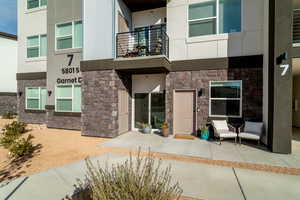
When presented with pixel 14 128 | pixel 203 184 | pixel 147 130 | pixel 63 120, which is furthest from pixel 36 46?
pixel 203 184

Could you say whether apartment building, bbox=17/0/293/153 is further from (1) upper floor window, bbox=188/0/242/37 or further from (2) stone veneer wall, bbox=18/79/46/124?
(2) stone veneer wall, bbox=18/79/46/124

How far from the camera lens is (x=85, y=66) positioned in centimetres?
867

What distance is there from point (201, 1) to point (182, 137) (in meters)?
7.29

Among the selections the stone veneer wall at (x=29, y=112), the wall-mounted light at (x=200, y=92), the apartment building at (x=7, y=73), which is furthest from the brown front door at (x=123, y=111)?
the apartment building at (x=7, y=73)

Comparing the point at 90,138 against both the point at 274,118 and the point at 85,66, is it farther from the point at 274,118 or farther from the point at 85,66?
the point at 274,118

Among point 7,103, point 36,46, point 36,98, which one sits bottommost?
point 7,103

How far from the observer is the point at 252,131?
682 cm

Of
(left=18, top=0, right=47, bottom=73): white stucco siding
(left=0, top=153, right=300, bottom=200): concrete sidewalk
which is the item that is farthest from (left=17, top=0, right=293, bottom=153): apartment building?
(left=0, top=153, right=300, bottom=200): concrete sidewalk

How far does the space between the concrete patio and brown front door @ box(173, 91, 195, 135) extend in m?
0.93

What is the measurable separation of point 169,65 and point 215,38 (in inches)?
106

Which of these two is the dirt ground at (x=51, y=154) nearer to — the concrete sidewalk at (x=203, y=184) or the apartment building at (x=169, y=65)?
the concrete sidewalk at (x=203, y=184)

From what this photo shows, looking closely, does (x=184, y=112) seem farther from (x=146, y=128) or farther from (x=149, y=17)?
(x=149, y=17)

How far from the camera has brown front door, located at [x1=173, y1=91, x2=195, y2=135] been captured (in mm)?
8383

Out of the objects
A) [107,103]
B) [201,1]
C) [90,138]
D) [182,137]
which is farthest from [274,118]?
[90,138]
